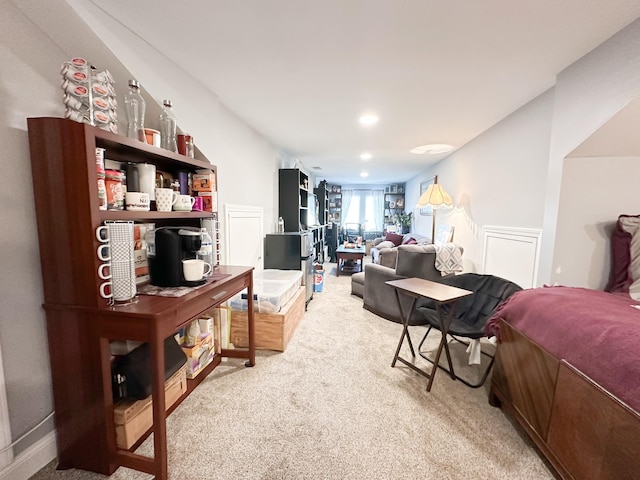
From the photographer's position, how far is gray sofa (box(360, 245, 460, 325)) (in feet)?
9.45

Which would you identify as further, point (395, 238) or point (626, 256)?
point (395, 238)

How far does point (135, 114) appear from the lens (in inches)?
53.5

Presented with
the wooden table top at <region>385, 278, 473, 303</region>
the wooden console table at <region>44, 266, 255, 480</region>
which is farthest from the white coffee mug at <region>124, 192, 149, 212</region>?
the wooden table top at <region>385, 278, 473, 303</region>

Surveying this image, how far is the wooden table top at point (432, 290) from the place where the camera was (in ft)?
5.57

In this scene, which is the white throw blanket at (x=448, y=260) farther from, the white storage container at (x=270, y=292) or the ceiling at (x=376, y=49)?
the white storage container at (x=270, y=292)

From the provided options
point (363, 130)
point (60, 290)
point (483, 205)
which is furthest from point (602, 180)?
point (60, 290)

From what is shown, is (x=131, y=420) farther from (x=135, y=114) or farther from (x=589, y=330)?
(x=589, y=330)

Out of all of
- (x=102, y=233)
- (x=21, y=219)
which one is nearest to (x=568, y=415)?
(x=102, y=233)

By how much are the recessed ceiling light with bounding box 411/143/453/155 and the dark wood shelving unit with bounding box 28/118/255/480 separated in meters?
3.51

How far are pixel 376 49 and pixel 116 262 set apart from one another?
Answer: 181 centimetres

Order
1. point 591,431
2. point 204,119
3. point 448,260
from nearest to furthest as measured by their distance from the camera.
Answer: point 591,431 < point 204,119 < point 448,260

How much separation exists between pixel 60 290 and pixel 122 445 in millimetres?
842

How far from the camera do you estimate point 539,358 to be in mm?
1203

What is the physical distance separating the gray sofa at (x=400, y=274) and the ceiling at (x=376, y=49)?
1.45 metres
